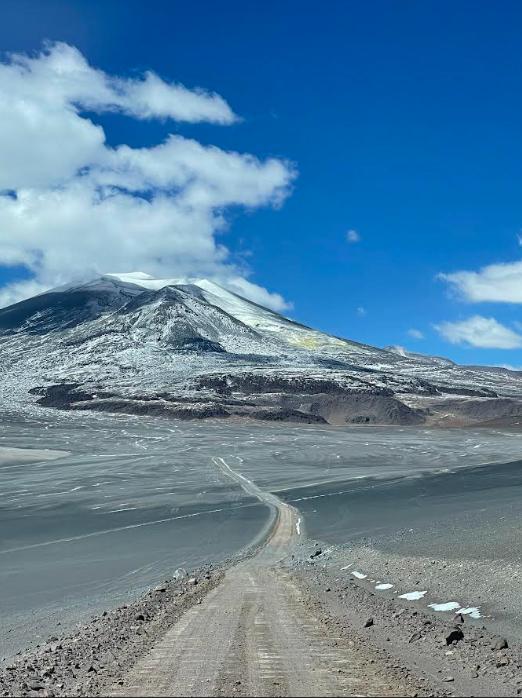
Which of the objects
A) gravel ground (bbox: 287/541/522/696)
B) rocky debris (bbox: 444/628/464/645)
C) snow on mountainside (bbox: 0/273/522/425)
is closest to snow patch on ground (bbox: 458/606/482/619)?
gravel ground (bbox: 287/541/522/696)

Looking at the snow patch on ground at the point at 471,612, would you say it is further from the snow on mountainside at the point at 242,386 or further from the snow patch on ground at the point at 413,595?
the snow on mountainside at the point at 242,386

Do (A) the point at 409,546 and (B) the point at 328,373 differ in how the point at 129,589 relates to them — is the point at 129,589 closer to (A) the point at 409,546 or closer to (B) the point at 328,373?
(A) the point at 409,546

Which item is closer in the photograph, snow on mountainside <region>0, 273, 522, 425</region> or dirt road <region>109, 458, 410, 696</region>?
dirt road <region>109, 458, 410, 696</region>

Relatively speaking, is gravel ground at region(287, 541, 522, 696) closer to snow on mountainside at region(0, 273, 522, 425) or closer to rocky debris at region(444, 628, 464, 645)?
rocky debris at region(444, 628, 464, 645)

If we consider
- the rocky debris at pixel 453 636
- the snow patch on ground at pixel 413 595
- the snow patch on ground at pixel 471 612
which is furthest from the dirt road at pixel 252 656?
the snow patch on ground at pixel 471 612

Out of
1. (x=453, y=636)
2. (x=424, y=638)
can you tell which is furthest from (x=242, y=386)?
(x=453, y=636)

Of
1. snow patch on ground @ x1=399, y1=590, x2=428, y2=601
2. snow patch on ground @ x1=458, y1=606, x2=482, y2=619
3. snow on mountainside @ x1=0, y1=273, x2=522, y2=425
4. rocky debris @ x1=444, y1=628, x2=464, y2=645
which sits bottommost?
snow patch on ground @ x1=399, y1=590, x2=428, y2=601

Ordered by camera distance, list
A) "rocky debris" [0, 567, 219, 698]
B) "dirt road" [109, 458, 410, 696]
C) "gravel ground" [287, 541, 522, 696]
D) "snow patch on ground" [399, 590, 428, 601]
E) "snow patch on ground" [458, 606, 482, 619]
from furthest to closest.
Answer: "snow patch on ground" [399, 590, 428, 601] < "snow patch on ground" [458, 606, 482, 619] < "gravel ground" [287, 541, 522, 696] < "rocky debris" [0, 567, 219, 698] < "dirt road" [109, 458, 410, 696]

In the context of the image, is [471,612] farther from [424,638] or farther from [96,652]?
[96,652]

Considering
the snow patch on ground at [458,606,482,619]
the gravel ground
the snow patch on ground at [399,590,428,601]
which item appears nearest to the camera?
the gravel ground
